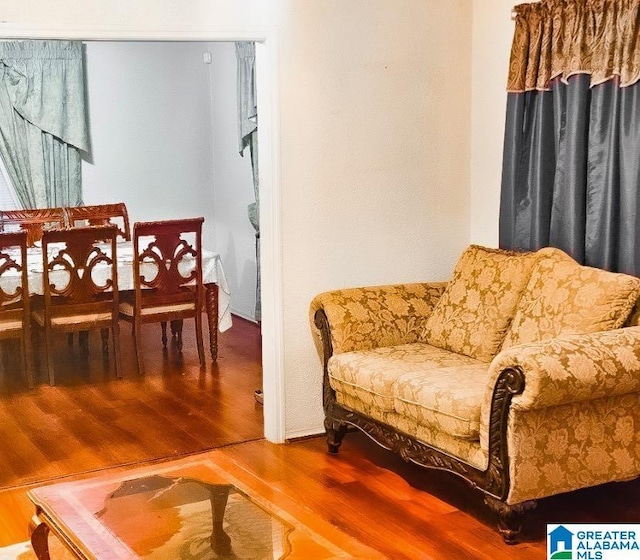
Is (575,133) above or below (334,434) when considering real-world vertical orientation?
above

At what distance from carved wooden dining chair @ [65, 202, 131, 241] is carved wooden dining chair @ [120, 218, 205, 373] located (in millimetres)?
1028

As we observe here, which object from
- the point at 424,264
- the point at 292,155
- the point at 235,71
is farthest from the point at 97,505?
the point at 235,71

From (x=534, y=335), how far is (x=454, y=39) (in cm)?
172

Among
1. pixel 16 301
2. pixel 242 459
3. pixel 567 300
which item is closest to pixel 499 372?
pixel 567 300

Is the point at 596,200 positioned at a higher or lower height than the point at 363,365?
higher

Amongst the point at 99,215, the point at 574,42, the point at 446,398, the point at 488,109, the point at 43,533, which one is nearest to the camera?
the point at 43,533

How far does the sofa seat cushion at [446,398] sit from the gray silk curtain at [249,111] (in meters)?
3.16

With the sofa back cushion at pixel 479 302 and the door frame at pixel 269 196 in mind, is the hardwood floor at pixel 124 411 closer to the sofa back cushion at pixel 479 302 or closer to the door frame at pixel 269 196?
the door frame at pixel 269 196

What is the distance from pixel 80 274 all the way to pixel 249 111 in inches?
75.6

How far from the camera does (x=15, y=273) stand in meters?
5.85

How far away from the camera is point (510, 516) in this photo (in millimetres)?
3541

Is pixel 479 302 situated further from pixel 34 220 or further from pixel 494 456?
pixel 34 220

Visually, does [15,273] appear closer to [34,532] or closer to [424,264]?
[424,264]

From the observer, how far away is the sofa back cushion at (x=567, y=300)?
3762mm
